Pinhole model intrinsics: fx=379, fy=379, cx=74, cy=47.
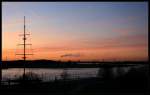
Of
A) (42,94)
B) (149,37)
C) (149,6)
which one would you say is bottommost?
(42,94)

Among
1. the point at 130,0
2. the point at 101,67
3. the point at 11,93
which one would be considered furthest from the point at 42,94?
the point at 101,67

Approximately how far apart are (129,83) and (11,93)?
2836mm

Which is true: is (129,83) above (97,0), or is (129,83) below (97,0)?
below

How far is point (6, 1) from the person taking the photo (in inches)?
230

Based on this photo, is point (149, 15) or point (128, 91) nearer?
point (149, 15)

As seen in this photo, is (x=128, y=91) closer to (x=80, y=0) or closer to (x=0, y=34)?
(x=80, y=0)

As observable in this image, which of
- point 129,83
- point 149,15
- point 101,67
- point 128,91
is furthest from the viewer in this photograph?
point 101,67

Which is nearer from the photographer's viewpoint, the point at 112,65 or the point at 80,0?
the point at 80,0

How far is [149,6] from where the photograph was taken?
566 cm

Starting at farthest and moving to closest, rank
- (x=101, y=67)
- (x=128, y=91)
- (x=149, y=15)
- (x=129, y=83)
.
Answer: (x=101, y=67)
(x=129, y=83)
(x=128, y=91)
(x=149, y=15)

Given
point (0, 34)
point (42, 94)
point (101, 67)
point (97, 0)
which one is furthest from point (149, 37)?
point (101, 67)

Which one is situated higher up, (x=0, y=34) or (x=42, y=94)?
(x=0, y=34)

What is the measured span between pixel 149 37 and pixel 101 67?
30.8ft

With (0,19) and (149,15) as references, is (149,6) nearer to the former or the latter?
(149,15)
